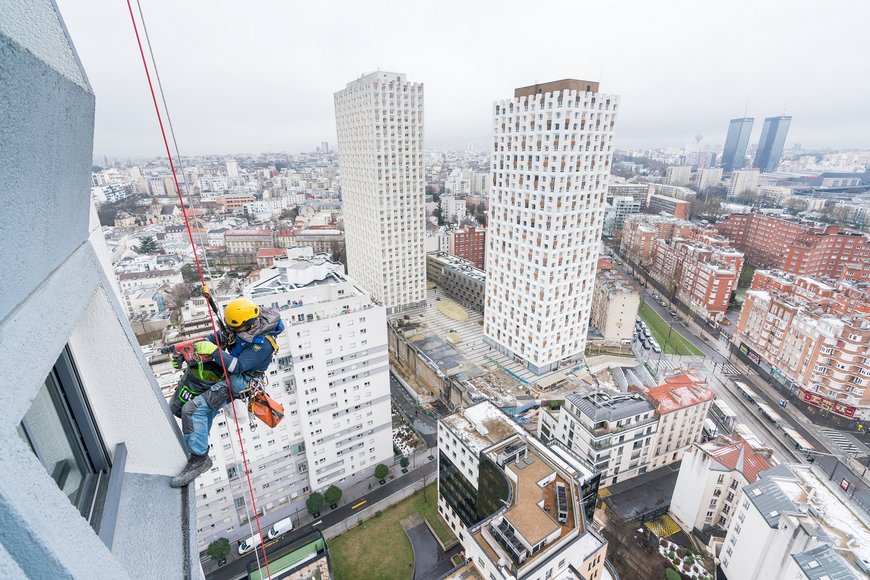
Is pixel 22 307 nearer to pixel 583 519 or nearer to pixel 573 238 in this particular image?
pixel 583 519

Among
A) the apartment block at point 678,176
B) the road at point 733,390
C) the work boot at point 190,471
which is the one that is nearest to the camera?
the work boot at point 190,471

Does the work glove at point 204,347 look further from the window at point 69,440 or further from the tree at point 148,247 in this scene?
the tree at point 148,247

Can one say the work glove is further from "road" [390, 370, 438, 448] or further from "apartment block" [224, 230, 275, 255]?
"apartment block" [224, 230, 275, 255]

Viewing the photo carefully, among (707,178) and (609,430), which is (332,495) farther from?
(707,178)

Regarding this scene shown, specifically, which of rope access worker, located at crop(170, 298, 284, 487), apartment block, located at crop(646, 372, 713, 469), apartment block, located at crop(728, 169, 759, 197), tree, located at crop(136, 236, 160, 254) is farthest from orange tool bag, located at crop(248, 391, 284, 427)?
apartment block, located at crop(728, 169, 759, 197)

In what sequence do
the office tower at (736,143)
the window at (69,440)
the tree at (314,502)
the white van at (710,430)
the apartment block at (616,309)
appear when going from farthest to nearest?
the office tower at (736,143) → the apartment block at (616,309) → the white van at (710,430) → the tree at (314,502) → the window at (69,440)

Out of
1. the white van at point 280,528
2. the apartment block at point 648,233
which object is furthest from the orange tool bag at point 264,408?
the apartment block at point 648,233

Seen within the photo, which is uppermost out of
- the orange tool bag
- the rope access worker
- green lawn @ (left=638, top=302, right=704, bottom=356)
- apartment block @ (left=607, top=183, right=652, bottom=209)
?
the rope access worker
